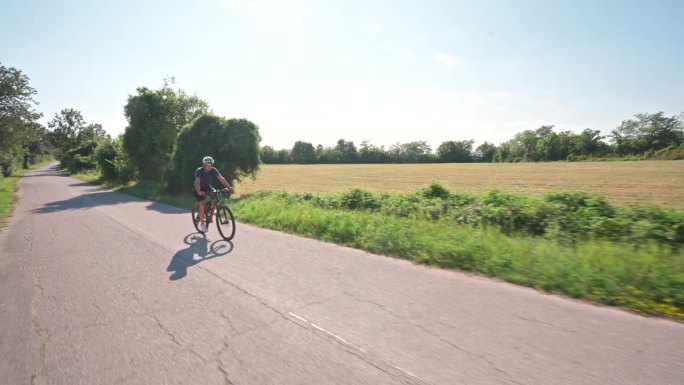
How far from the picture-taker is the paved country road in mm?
2742

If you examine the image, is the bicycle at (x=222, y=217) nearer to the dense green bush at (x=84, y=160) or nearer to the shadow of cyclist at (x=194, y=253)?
the shadow of cyclist at (x=194, y=253)

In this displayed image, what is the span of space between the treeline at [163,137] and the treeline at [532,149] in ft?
155

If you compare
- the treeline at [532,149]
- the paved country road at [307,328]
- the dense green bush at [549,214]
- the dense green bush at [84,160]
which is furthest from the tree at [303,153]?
the paved country road at [307,328]

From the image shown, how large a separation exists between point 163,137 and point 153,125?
1.32 m

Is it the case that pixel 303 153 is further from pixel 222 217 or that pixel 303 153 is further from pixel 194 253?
pixel 194 253

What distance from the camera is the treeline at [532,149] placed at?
74.3m

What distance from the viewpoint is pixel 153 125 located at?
24.9 metres

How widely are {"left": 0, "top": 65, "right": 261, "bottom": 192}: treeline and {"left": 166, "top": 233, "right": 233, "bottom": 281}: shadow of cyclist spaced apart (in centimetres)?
1126

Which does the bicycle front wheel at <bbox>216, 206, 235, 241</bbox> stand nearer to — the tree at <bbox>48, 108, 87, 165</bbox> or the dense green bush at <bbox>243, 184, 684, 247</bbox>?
the dense green bush at <bbox>243, 184, 684, 247</bbox>

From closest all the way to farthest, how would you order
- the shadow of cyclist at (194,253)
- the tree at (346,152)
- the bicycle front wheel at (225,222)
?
the shadow of cyclist at (194,253) → the bicycle front wheel at (225,222) → the tree at (346,152)

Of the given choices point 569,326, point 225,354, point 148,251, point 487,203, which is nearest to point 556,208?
point 487,203

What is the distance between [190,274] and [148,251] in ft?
7.41

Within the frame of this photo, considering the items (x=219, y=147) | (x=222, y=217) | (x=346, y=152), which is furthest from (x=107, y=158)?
(x=346, y=152)

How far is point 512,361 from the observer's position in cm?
279
